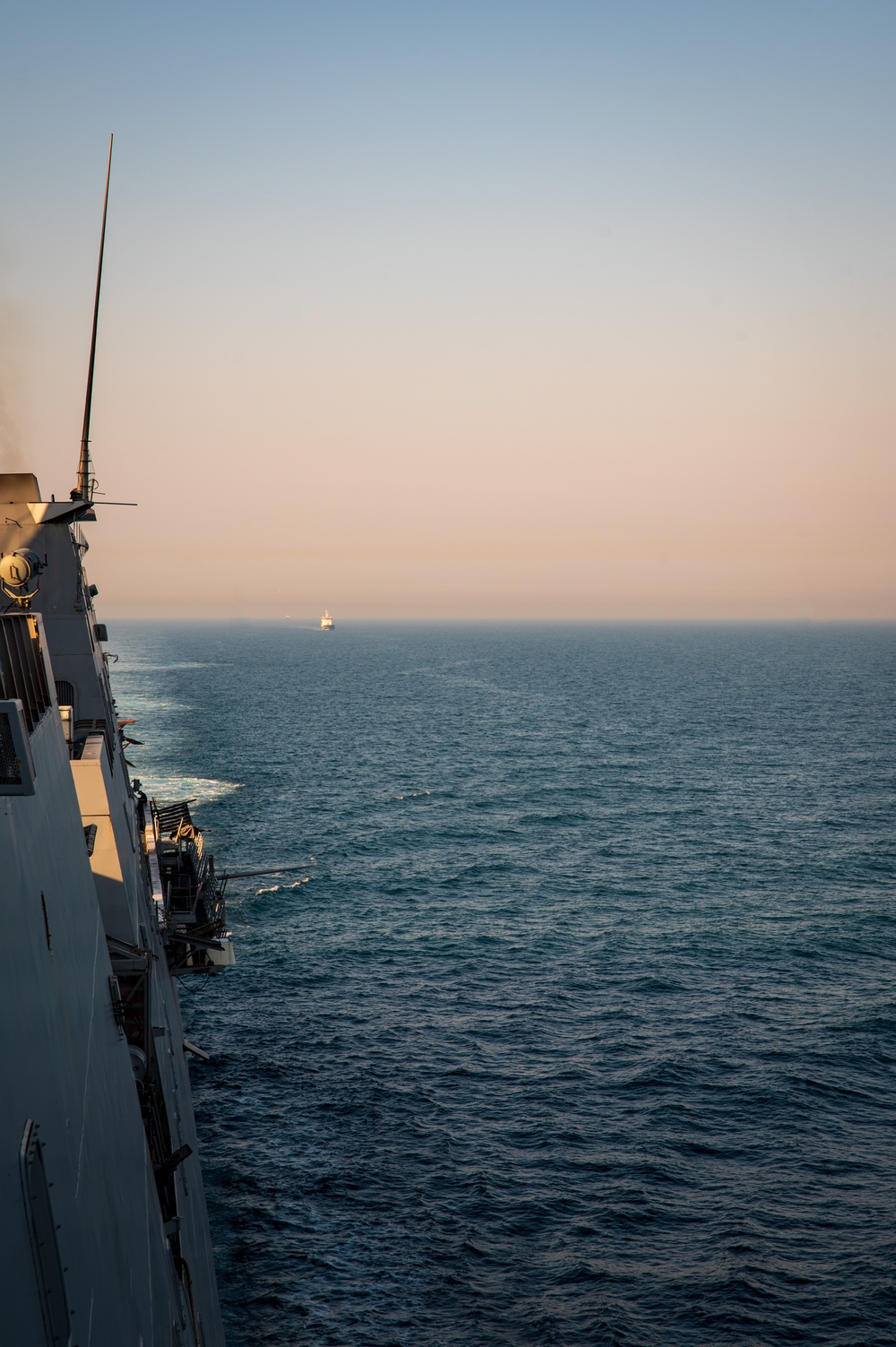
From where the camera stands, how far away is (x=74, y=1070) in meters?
8.88

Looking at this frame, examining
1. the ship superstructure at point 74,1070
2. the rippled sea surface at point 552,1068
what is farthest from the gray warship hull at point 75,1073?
the rippled sea surface at point 552,1068

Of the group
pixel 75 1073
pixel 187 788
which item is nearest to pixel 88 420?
pixel 75 1073

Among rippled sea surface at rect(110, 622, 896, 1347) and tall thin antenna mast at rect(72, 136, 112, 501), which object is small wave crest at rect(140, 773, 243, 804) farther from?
tall thin antenna mast at rect(72, 136, 112, 501)

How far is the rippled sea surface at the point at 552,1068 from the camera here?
25859 mm

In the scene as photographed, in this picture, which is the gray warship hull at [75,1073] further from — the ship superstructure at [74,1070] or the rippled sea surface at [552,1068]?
the rippled sea surface at [552,1068]

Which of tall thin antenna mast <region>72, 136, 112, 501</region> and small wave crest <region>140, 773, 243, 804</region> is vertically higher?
tall thin antenna mast <region>72, 136, 112, 501</region>

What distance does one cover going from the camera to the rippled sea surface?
25.9 metres

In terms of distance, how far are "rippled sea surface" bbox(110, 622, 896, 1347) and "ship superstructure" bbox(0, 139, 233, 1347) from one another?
8.72 metres

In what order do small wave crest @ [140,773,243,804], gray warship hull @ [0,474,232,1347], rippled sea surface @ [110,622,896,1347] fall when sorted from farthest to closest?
small wave crest @ [140,773,243,804] < rippled sea surface @ [110,622,896,1347] < gray warship hull @ [0,474,232,1347]

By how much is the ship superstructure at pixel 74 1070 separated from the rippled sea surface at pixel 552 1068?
8.72 metres

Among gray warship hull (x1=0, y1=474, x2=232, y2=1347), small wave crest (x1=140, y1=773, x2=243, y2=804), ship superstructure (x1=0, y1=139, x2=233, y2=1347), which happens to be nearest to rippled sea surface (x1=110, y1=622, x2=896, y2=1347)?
small wave crest (x1=140, y1=773, x2=243, y2=804)

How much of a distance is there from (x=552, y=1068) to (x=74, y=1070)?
31132mm

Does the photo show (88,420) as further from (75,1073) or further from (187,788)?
(187,788)

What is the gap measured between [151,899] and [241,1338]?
11.9 meters
